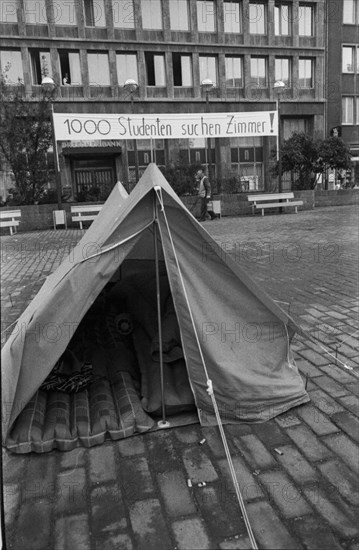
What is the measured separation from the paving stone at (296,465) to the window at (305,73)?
3678 centimetres

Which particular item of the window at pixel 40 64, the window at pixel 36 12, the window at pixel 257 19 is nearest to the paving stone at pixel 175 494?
the window at pixel 40 64

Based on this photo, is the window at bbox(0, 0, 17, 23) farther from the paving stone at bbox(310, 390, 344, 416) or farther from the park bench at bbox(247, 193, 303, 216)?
the paving stone at bbox(310, 390, 344, 416)

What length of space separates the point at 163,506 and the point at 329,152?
21.7 m

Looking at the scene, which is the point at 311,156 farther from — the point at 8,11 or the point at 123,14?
the point at 8,11

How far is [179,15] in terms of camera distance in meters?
32.1

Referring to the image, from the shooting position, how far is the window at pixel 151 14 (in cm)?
3144

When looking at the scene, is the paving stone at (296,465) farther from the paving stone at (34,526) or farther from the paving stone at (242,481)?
the paving stone at (34,526)

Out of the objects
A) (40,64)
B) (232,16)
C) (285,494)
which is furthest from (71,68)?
(285,494)

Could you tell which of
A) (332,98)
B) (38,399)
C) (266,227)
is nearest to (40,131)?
(266,227)

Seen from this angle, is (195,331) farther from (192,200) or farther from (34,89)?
(34,89)

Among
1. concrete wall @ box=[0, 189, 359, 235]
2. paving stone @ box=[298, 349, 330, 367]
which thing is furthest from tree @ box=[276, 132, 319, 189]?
paving stone @ box=[298, 349, 330, 367]

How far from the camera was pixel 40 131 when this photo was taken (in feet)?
59.5

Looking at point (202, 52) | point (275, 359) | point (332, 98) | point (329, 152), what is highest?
point (202, 52)

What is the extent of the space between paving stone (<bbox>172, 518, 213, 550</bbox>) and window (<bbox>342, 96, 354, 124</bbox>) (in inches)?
1518
